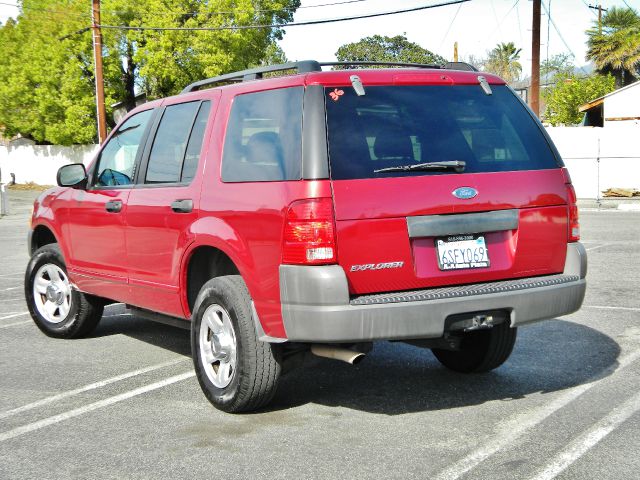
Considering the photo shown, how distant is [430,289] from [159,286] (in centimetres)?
211

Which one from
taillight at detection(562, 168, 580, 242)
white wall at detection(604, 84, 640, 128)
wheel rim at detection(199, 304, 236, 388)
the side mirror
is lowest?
wheel rim at detection(199, 304, 236, 388)

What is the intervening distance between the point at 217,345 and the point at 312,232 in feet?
3.91

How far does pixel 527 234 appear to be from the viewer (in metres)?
5.09

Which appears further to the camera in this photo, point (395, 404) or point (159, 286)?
point (159, 286)

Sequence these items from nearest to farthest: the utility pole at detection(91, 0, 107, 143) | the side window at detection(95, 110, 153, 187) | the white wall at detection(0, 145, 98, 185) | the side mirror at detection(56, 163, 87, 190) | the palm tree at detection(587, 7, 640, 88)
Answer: the side window at detection(95, 110, 153, 187) → the side mirror at detection(56, 163, 87, 190) → the utility pole at detection(91, 0, 107, 143) → the white wall at detection(0, 145, 98, 185) → the palm tree at detection(587, 7, 640, 88)

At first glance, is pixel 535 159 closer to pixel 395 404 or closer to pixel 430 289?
pixel 430 289

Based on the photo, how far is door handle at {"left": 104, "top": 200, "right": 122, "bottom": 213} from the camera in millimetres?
6374

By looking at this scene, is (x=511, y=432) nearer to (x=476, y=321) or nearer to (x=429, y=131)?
(x=476, y=321)

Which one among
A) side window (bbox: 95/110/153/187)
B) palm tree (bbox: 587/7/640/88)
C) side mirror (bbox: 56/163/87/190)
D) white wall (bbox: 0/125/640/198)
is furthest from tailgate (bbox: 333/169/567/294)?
palm tree (bbox: 587/7/640/88)

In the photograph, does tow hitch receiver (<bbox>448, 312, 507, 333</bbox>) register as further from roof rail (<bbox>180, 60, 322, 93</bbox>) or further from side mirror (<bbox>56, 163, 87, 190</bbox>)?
side mirror (<bbox>56, 163, 87, 190</bbox>)

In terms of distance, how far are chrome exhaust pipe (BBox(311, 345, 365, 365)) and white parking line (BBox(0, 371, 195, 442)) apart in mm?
1530

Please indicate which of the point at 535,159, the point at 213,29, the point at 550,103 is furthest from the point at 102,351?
the point at 550,103

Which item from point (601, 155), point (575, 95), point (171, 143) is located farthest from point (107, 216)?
point (575, 95)

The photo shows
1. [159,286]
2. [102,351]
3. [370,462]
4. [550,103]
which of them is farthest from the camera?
[550,103]
